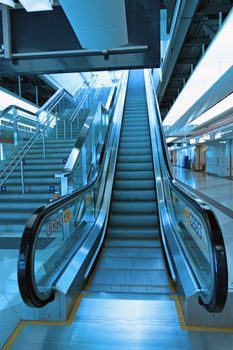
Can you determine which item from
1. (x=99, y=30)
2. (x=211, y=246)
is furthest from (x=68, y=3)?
(x=211, y=246)

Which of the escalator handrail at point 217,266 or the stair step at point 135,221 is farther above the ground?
the escalator handrail at point 217,266

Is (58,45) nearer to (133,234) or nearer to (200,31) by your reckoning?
(133,234)

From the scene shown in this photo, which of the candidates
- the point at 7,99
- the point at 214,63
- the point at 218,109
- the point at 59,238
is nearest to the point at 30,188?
the point at 59,238

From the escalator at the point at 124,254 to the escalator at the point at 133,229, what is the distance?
0.01 metres

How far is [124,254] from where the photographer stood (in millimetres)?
3715

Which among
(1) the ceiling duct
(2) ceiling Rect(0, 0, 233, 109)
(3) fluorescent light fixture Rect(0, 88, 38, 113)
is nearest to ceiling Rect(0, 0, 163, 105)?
(2) ceiling Rect(0, 0, 233, 109)

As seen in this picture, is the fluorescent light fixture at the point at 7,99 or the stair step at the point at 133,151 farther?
the fluorescent light fixture at the point at 7,99

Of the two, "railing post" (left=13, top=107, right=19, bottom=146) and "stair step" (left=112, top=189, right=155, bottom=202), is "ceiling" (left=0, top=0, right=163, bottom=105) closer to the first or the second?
"stair step" (left=112, top=189, right=155, bottom=202)

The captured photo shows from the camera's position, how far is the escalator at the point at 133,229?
2.99 meters

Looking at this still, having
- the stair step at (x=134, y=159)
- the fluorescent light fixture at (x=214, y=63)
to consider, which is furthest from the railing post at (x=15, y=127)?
the fluorescent light fixture at (x=214, y=63)

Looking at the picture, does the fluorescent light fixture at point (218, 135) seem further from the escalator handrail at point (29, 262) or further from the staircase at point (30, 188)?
the escalator handrail at point (29, 262)

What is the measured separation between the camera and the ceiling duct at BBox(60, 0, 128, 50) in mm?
2648

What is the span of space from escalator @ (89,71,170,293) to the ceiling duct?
2681 mm

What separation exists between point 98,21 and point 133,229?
300 cm
